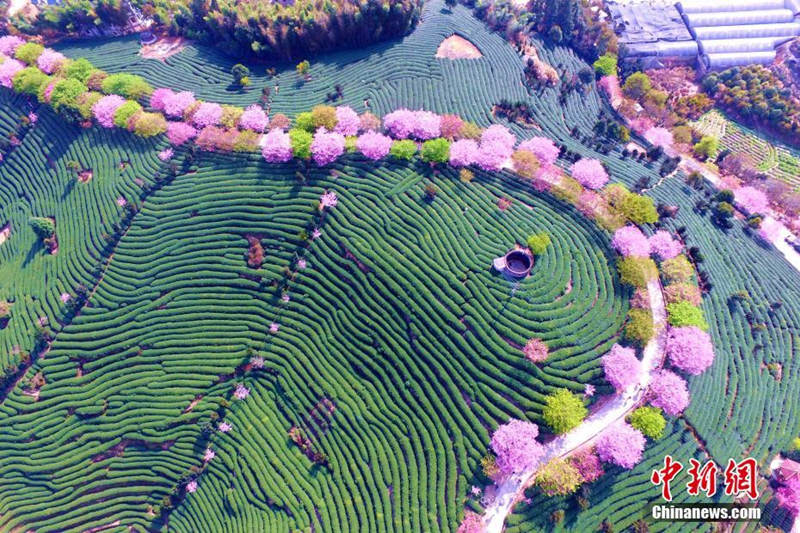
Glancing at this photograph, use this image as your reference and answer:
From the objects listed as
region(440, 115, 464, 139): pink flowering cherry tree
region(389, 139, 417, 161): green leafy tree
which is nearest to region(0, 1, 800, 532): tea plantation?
region(389, 139, 417, 161): green leafy tree

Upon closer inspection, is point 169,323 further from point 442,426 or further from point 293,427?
point 442,426

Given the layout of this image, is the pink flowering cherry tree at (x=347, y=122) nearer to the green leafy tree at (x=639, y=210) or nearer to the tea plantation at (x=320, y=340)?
the tea plantation at (x=320, y=340)

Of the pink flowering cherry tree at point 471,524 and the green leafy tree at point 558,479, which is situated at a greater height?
the green leafy tree at point 558,479

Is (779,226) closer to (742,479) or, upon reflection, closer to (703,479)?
(742,479)

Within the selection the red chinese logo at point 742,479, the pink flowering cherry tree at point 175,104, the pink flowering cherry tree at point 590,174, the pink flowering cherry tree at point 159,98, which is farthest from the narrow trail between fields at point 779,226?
the pink flowering cherry tree at point 159,98

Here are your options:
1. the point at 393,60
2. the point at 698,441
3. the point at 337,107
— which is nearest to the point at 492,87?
the point at 393,60

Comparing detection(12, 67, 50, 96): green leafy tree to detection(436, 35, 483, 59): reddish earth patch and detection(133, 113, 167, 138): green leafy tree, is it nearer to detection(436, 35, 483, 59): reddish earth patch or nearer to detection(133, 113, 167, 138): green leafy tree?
detection(133, 113, 167, 138): green leafy tree
